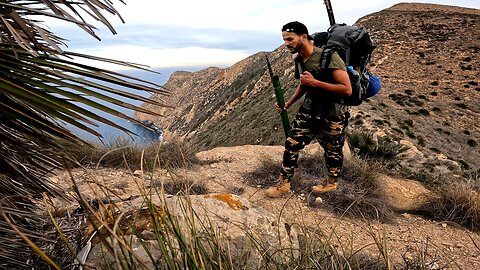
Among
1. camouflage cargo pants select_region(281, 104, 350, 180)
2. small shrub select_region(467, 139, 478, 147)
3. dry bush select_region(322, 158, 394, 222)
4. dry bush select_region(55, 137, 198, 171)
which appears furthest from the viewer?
small shrub select_region(467, 139, 478, 147)

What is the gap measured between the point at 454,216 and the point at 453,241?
55 centimetres

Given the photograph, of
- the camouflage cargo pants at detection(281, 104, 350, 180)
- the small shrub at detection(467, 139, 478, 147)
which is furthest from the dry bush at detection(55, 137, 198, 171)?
the small shrub at detection(467, 139, 478, 147)

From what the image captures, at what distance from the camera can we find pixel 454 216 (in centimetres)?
428

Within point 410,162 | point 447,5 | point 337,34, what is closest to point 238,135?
point 410,162

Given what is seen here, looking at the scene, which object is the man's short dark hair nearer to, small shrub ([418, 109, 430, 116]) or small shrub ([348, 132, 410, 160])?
small shrub ([348, 132, 410, 160])

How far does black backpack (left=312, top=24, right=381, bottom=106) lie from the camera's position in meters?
3.76

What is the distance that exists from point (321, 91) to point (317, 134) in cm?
55

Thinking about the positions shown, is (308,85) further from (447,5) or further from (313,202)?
(447,5)

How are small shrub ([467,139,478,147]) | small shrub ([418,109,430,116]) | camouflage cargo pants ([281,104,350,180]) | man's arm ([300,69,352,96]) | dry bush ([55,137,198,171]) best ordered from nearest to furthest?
1. man's arm ([300,69,352,96])
2. camouflage cargo pants ([281,104,350,180])
3. dry bush ([55,137,198,171])
4. small shrub ([467,139,478,147])
5. small shrub ([418,109,430,116])

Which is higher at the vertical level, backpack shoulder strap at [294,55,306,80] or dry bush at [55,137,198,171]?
backpack shoulder strap at [294,55,306,80]

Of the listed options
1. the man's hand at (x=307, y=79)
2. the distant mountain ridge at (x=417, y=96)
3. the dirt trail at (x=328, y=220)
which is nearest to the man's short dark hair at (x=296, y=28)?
the man's hand at (x=307, y=79)

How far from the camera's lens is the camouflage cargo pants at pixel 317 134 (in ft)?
12.9

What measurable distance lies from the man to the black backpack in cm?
10

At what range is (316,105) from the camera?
3.92 m
